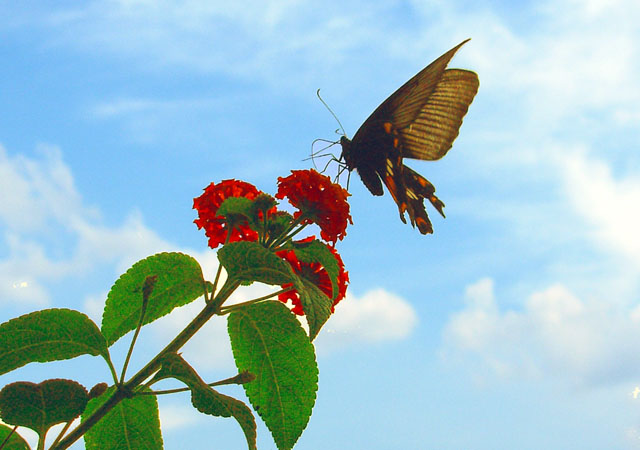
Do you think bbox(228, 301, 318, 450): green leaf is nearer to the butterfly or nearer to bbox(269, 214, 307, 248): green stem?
bbox(269, 214, 307, 248): green stem

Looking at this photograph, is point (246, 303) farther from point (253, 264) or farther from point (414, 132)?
→ point (414, 132)

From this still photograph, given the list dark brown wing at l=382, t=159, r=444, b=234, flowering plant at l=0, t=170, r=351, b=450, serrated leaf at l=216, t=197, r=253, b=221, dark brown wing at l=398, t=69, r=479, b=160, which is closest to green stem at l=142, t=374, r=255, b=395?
flowering plant at l=0, t=170, r=351, b=450

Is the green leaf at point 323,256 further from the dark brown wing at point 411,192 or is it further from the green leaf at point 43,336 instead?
the dark brown wing at point 411,192

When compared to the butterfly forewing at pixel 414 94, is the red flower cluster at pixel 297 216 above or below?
below

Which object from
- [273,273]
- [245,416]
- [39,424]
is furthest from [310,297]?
[39,424]

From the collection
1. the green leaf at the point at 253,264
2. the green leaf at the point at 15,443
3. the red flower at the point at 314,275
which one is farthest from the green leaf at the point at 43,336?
the red flower at the point at 314,275

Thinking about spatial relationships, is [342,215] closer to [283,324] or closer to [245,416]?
[283,324]
